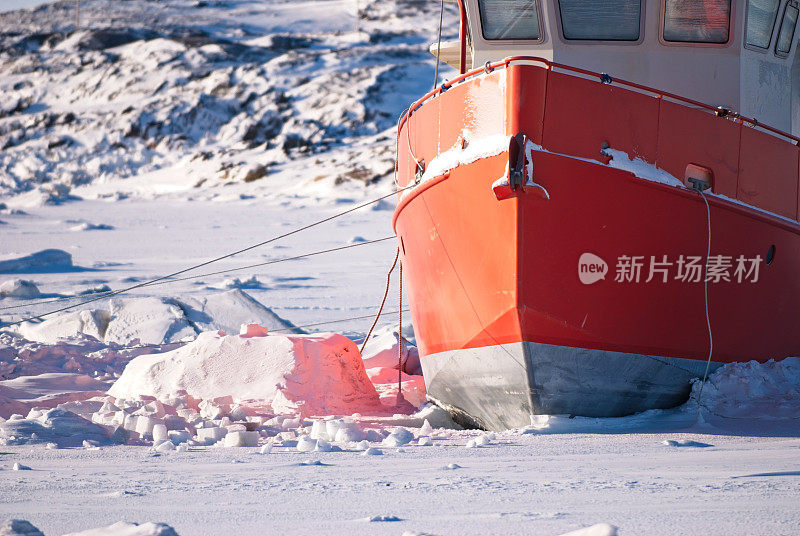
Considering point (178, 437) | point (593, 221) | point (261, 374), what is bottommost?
point (261, 374)

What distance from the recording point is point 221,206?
23.4 metres

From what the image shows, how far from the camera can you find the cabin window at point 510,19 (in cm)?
564

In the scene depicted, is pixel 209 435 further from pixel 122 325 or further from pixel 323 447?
pixel 122 325

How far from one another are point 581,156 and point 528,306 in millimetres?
826

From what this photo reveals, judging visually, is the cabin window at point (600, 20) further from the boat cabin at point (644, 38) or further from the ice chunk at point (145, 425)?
the ice chunk at point (145, 425)

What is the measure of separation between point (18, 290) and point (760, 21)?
29.8 ft

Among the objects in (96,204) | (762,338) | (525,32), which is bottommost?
(96,204)

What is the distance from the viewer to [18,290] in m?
11.3

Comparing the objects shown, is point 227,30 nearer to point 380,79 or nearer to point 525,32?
point 380,79

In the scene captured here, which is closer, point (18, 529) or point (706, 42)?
point (18, 529)

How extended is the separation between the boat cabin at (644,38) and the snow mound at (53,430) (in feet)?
10.6

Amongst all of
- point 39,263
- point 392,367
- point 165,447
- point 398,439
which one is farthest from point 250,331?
point 39,263

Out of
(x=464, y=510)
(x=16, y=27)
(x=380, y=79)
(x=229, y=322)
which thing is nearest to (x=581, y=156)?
(x=464, y=510)

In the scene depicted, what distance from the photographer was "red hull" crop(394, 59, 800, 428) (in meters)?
4.66
